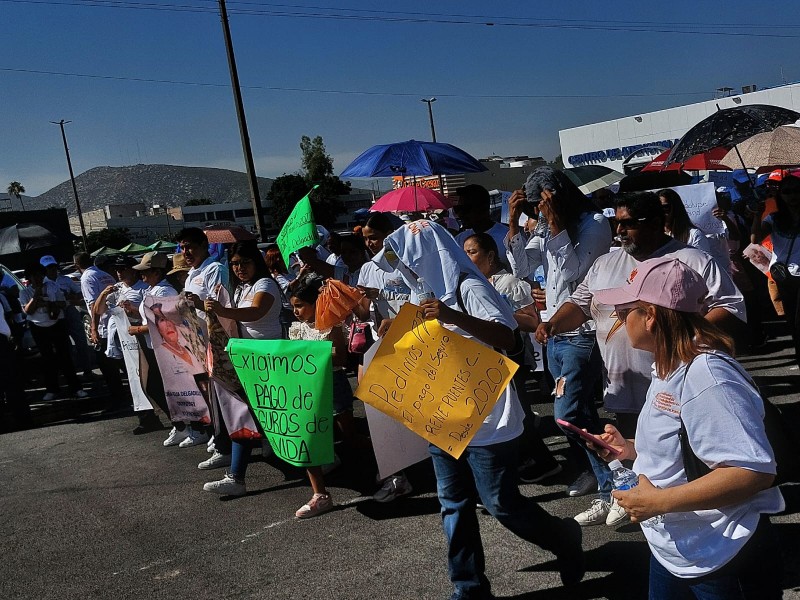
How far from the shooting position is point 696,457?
6.86ft

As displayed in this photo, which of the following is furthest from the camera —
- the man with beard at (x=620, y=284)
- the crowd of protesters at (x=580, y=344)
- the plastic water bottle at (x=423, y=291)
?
the man with beard at (x=620, y=284)

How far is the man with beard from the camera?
3586 mm

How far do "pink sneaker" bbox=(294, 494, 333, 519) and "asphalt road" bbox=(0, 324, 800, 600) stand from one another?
0.05 m

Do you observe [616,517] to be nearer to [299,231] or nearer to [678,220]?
[678,220]

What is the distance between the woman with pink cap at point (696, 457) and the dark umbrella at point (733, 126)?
19.5 feet

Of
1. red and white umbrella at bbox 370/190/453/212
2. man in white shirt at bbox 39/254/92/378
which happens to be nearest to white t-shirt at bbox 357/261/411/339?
red and white umbrella at bbox 370/190/453/212

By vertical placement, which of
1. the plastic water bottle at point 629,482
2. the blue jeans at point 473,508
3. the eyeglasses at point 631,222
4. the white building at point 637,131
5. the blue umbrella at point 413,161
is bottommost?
the blue jeans at point 473,508

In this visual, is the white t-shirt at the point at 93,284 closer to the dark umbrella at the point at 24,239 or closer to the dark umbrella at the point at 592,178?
the dark umbrella at the point at 24,239

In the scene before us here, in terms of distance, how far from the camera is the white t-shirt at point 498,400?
11.0 feet

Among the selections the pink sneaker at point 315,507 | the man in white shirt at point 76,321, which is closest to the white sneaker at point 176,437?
the pink sneaker at point 315,507

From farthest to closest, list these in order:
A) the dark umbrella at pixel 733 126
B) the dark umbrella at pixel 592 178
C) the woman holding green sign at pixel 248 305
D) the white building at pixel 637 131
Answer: the white building at pixel 637 131 < the dark umbrella at pixel 592 178 < the dark umbrella at pixel 733 126 < the woman holding green sign at pixel 248 305

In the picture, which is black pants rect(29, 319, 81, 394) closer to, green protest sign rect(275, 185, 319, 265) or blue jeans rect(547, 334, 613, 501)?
green protest sign rect(275, 185, 319, 265)

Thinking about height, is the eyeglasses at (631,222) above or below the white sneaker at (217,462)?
above

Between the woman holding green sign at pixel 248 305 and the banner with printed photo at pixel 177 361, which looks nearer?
the woman holding green sign at pixel 248 305
